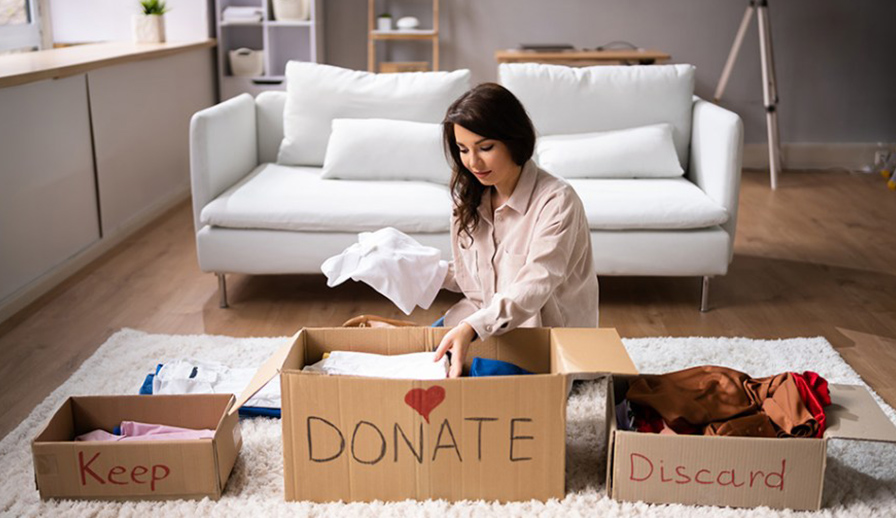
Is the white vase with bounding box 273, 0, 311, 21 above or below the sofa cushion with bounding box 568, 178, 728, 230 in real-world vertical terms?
above

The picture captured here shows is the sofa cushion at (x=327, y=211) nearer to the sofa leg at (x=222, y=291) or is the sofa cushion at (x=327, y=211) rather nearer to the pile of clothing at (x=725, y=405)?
the sofa leg at (x=222, y=291)

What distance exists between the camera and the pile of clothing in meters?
1.83

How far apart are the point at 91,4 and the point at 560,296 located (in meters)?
3.93

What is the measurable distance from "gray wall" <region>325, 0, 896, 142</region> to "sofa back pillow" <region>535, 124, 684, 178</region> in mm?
2517

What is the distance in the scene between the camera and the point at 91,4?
505 centimetres

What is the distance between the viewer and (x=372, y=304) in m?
3.21

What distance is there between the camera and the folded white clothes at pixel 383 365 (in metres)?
1.96

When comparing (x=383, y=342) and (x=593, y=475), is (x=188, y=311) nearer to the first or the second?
(x=383, y=342)

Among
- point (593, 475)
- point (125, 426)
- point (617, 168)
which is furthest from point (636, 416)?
point (617, 168)

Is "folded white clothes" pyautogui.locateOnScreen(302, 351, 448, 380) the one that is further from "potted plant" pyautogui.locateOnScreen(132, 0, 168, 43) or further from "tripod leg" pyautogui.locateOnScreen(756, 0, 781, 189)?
"tripod leg" pyautogui.locateOnScreen(756, 0, 781, 189)

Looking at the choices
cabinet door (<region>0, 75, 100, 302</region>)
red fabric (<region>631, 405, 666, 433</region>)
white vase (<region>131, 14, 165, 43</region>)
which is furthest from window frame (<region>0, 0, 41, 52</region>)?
red fabric (<region>631, 405, 666, 433</region>)

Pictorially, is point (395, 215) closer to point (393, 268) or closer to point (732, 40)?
point (393, 268)

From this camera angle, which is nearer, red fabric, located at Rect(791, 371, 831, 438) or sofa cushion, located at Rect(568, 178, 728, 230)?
red fabric, located at Rect(791, 371, 831, 438)

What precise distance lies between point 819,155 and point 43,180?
4.55 metres
